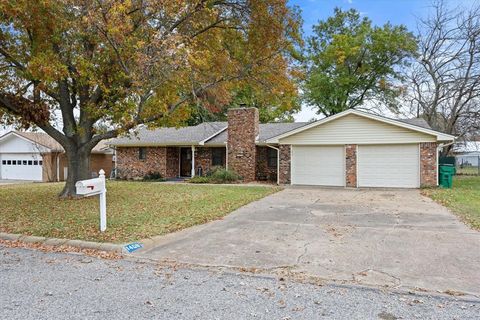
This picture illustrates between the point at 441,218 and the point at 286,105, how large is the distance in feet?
26.2

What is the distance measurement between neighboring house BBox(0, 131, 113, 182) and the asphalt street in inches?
860

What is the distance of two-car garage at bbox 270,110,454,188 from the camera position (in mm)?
16062

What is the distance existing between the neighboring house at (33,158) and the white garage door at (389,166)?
17471mm

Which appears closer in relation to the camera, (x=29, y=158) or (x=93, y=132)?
(x=93, y=132)

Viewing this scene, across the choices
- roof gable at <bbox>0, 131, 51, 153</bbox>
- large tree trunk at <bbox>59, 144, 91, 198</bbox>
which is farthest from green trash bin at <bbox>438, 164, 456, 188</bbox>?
roof gable at <bbox>0, 131, 51, 153</bbox>

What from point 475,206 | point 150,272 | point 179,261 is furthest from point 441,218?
point 150,272

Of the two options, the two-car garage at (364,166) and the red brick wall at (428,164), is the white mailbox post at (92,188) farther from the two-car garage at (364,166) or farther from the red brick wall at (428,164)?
the red brick wall at (428,164)

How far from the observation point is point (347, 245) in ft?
21.3

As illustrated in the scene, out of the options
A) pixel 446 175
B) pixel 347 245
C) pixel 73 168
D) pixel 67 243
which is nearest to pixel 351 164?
pixel 446 175

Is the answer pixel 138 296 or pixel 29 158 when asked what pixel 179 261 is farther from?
pixel 29 158

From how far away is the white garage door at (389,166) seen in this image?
16328 mm

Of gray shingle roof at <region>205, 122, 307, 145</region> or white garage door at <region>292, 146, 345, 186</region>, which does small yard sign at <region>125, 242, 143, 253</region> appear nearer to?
white garage door at <region>292, 146, 345, 186</region>

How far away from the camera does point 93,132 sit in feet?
44.3

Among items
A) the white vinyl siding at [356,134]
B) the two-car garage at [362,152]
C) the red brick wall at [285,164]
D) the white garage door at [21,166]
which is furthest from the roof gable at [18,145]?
the white vinyl siding at [356,134]
